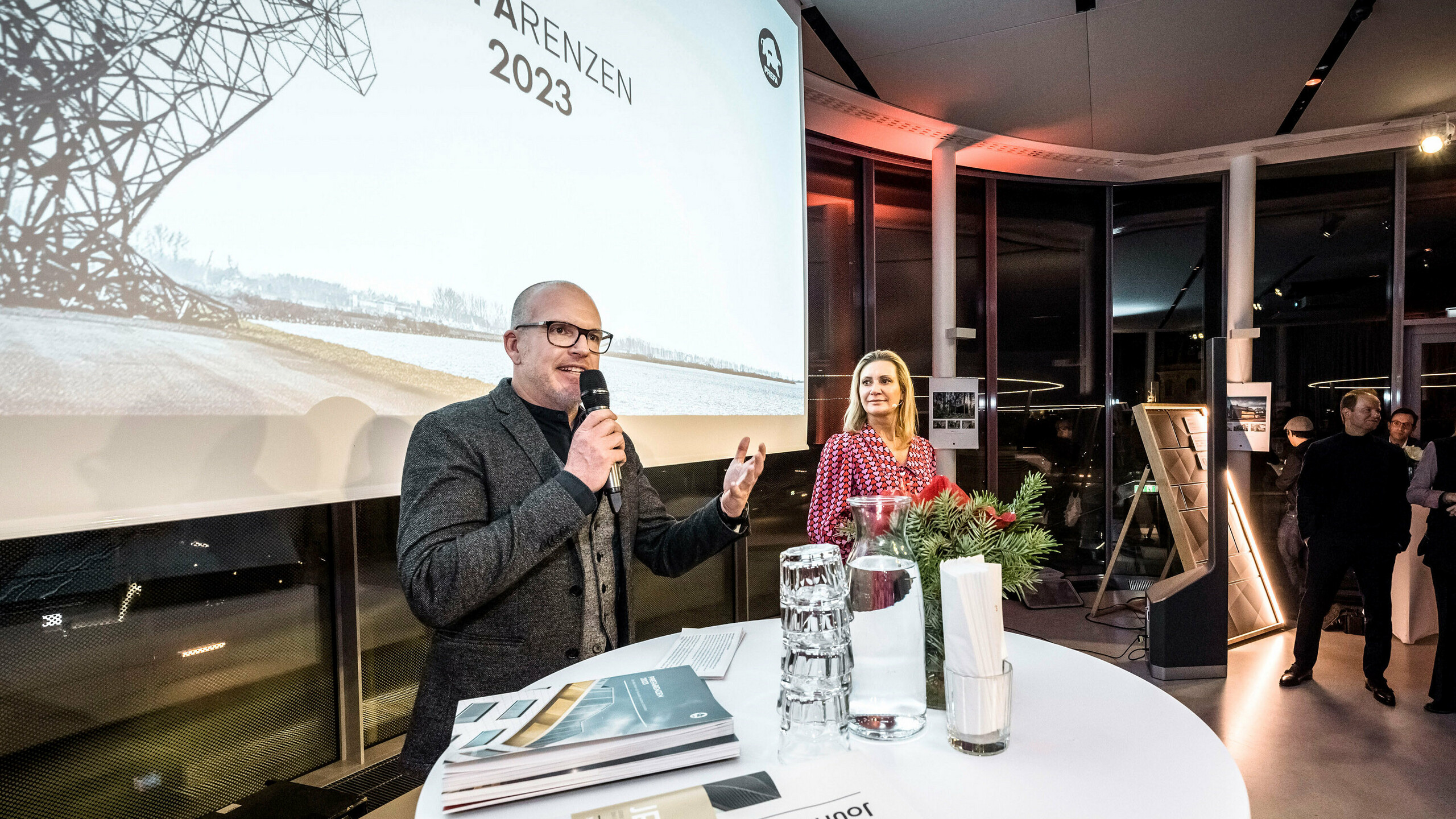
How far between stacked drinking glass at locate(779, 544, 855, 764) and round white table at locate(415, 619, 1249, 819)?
4 cm

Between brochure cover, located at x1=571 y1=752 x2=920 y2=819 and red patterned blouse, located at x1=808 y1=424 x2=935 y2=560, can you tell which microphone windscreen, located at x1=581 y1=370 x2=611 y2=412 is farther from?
red patterned blouse, located at x1=808 y1=424 x2=935 y2=560

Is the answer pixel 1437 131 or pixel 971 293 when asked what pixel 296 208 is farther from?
pixel 1437 131

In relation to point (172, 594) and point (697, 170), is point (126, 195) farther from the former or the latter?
point (697, 170)

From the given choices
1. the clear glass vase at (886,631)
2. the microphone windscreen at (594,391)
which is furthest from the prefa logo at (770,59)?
the clear glass vase at (886,631)

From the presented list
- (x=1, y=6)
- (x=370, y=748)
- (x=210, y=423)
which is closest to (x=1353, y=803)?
(x=370, y=748)

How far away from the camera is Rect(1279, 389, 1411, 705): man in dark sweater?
3275 millimetres

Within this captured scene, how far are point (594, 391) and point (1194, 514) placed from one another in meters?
4.24

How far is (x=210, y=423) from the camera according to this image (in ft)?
3.81

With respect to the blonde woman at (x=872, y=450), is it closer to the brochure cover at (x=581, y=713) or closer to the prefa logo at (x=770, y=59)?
the prefa logo at (x=770, y=59)

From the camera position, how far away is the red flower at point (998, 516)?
0.93 meters

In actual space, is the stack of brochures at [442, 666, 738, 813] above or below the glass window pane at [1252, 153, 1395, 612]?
below

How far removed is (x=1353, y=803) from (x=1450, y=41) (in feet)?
12.8

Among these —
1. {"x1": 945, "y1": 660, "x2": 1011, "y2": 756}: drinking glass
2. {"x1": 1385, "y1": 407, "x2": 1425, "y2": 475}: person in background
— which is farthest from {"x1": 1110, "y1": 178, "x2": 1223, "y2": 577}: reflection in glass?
{"x1": 945, "y1": 660, "x2": 1011, "y2": 756}: drinking glass

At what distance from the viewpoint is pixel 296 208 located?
4.20ft
